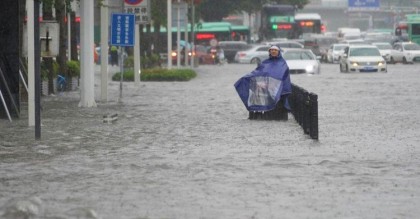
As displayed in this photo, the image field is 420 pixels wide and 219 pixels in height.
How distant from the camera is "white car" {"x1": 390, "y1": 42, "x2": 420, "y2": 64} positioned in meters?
80.1

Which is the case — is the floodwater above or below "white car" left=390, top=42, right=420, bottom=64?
above

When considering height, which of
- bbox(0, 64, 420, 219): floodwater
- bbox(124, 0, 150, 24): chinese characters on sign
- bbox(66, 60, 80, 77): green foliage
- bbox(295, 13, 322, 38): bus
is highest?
bbox(124, 0, 150, 24): chinese characters on sign

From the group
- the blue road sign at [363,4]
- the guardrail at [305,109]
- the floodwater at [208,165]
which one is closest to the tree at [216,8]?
the blue road sign at [363,4]

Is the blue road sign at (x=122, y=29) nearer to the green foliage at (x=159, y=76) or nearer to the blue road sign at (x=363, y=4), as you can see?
the green foliage at (x=159, y=76)

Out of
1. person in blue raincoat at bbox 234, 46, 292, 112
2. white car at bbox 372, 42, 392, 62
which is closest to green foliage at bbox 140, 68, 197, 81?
person in blue raincoat at bbox 234, 46, 292, 112

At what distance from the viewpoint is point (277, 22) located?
103625mm

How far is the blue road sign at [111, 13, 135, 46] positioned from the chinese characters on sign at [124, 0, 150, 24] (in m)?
1.68

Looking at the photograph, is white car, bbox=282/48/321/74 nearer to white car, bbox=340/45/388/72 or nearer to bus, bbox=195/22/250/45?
white car, bbox=340/45/388/72

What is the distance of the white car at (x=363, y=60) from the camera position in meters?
61.0

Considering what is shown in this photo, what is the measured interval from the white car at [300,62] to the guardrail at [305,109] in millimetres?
32350

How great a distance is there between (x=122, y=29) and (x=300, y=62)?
26.4m

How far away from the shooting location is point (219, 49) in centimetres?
8956

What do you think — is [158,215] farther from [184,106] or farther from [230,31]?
A: [230,31]

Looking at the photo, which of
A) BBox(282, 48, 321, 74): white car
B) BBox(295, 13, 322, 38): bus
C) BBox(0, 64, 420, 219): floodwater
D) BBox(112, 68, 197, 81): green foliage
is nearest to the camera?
BBox(0, 64, 420, 219): floodwater
